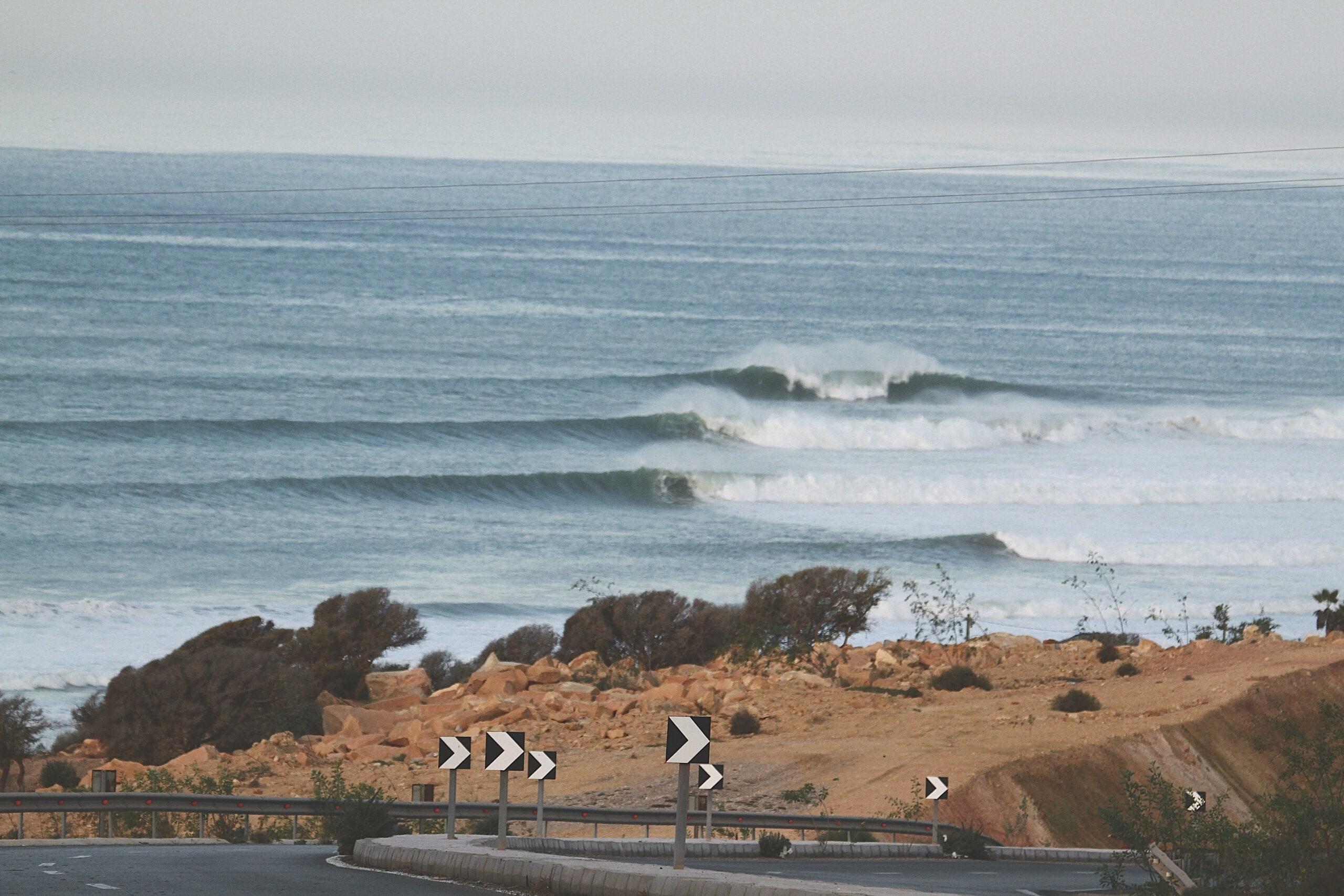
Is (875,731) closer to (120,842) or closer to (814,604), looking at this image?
(814,604)

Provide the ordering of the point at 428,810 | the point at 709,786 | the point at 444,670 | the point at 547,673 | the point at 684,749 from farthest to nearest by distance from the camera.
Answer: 1. the point at 444,670
2. the point at 547,673
3. the point at 428,810
4. the point at 709,786
5. the point at 684,749

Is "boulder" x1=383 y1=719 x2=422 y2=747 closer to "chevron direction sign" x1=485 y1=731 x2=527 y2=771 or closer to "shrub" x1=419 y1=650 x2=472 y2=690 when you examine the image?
"shrub" x1=419 y1=650 x2=472 y2=690

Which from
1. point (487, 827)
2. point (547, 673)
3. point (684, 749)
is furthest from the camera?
point (547, 673)

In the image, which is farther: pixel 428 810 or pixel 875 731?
pixel 875 731

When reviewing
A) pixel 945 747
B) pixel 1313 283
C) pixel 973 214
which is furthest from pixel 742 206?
pixel 945 747

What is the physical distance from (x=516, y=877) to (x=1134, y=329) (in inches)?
2767

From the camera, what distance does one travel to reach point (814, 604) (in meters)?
32.2

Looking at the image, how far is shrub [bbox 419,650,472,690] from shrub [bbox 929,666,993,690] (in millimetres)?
8017

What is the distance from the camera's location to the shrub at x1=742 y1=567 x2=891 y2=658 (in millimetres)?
31312

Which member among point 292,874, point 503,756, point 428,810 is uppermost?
point 503,756

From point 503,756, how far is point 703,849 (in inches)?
162

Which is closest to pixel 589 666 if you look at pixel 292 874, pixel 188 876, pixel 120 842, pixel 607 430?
pixel 120 842

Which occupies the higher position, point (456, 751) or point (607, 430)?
point (456, 751)

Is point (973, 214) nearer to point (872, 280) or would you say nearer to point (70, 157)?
point (872, 280)
